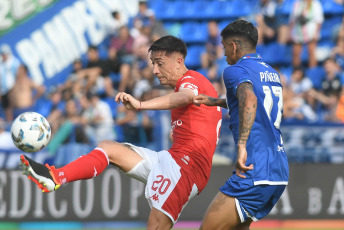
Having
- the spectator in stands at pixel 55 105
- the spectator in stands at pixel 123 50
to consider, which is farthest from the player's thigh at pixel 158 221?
the spectator in stands at pixel 123 50

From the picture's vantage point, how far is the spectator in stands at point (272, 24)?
13680 millimetres

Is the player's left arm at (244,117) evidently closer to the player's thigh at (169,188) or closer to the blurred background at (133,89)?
the player's thigh at (169,188)

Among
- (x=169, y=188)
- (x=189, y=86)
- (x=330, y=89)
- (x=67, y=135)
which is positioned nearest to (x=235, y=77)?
(x=189, y=86)

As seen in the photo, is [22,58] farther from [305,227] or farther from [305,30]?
[305,227]

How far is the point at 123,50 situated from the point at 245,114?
8.67 m

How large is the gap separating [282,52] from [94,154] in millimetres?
9192

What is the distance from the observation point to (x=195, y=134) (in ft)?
19.1

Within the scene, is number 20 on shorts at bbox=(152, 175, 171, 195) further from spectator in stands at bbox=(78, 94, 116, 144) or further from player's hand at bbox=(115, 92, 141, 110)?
spectator in stands at bbox=(78, 94, 116, 144)

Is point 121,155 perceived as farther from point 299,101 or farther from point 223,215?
point 299,101

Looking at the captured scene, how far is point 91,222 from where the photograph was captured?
10.1 meters

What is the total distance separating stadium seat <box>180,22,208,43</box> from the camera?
1494 cm

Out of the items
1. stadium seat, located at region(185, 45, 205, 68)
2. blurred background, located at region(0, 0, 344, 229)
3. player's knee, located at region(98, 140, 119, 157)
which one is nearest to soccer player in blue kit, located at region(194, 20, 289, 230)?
player's knee, located at region(98, 140, 119, 157)

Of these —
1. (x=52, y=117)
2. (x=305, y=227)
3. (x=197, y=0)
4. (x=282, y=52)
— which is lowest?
(x=305, y=227)

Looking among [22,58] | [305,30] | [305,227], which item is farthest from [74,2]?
[305,227]
